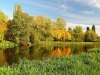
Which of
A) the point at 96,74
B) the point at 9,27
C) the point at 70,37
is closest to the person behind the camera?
the point at 96,74

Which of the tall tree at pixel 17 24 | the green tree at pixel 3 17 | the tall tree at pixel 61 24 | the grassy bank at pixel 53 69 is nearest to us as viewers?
the grassy bank at pixel 53 69

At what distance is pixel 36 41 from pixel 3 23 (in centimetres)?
1429

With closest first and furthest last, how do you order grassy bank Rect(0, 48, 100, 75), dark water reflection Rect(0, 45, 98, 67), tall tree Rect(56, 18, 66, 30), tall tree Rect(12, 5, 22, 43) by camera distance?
grassy bank Rect(0, 48, 100, 75) < dark water reflection Rect(0, 45, 98, 67) < tall tree Rect(12, 5, 22, 43) < tall tree Rect(56, 18, 66, 30)

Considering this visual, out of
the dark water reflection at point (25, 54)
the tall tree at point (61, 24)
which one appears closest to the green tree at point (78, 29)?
the tall tree at point (61, 24)

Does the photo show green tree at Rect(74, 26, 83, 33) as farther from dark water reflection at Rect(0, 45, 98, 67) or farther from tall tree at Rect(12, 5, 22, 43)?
dark water reflection at Rect(0, 45, 98, 67)

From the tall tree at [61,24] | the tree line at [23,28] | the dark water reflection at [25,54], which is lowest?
the dark water reflection at [25,54]

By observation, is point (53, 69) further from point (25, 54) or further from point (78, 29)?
point (78, 29)

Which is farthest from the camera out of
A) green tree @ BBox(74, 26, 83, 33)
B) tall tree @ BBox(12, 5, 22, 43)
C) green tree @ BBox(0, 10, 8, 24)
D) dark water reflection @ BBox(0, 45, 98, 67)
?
green tree @ BBox(74, 26, 83, 33)

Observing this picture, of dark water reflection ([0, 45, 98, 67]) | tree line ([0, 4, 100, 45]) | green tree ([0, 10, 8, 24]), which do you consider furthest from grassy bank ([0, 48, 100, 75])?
green tree ([0, 10, 8, 24])

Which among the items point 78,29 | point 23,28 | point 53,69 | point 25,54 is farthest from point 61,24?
point 53,69

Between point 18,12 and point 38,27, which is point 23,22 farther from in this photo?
point 38,27

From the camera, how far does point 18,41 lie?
191ft

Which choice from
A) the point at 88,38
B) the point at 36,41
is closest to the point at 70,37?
the point at 88,38

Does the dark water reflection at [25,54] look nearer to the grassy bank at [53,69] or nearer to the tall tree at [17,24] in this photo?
the grassy bank at [53,69]
